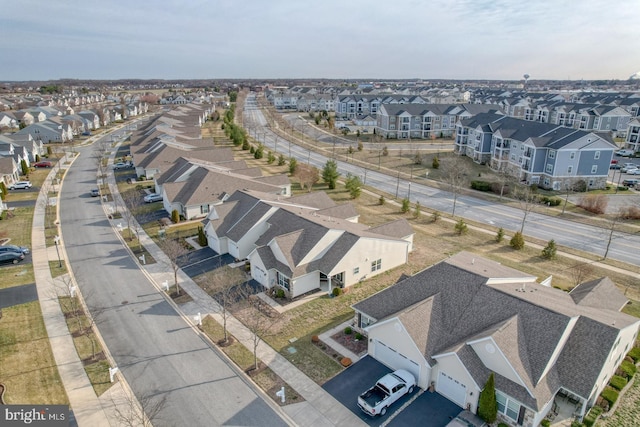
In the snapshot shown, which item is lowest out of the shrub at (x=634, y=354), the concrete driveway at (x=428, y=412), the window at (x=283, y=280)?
the concrete driveway at (x=428, y=412)

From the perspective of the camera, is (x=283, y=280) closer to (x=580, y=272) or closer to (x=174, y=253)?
(x=174, y=253)

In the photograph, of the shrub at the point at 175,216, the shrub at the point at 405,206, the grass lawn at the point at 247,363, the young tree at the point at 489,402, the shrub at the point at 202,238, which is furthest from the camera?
the shrub at the point at 405,206

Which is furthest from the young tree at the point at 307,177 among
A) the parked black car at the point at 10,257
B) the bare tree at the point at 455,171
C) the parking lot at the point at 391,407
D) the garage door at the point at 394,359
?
the parking lot at the point at 391,407

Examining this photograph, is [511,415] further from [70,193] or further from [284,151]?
[284,151]

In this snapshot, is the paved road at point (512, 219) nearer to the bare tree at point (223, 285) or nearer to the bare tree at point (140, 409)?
the bare tree at point (223, 285)

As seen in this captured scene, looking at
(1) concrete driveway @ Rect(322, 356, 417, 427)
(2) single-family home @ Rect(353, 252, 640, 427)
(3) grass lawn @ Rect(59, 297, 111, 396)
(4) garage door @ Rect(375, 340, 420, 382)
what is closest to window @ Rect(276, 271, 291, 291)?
(2) single-family home @ Rect(353, 252, 640, 427)

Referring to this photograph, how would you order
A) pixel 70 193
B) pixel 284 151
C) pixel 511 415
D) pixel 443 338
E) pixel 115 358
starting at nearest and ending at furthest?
pixel 511 415 → pixel 443 338 → pixel 115 358 → pixel 70 193 → pixel 284 151

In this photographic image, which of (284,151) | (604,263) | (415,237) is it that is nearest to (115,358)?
(415,237)
